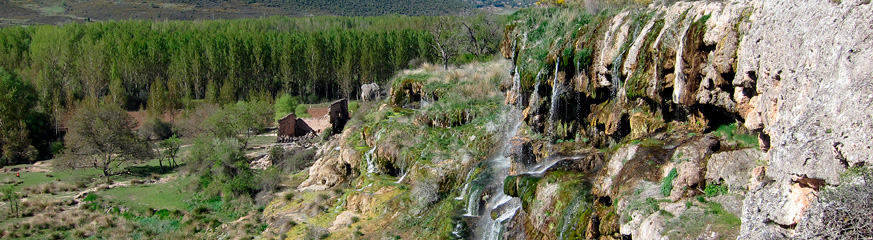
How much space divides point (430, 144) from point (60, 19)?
11967 centimetres

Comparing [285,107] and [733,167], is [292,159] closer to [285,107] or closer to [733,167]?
[285,107]

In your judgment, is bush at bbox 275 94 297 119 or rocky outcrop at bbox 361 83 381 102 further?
bush at bbox 275 94 297 119

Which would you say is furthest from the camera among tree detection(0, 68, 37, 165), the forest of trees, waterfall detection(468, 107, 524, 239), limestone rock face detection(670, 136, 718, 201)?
the forest of trees

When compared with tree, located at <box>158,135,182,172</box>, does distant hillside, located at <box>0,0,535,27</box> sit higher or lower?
higher

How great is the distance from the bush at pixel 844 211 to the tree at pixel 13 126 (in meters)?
44.8

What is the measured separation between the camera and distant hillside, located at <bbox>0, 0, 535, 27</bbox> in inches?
4906

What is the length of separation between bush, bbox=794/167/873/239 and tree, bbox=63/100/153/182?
34.8 metres

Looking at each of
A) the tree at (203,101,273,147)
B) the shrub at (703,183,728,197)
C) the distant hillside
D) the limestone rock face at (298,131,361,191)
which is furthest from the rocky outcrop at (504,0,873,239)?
the distant hillside

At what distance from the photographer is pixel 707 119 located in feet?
44.9

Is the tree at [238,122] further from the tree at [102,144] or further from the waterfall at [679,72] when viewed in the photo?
the waterfall at [679,72]

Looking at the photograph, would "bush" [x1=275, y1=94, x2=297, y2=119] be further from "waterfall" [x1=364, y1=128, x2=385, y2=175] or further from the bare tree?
"waterfall" [x1=364, y1=128, x2=385, y2=175]

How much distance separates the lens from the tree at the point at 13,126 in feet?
135

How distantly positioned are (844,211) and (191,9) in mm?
146035

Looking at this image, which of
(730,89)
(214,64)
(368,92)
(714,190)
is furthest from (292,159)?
(214,64)
